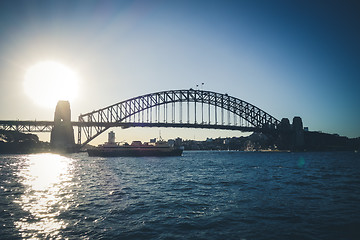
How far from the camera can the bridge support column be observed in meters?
73.6

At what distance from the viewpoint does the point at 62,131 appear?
246 ft

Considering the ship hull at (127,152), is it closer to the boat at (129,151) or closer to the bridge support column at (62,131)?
the boat at (129,151)

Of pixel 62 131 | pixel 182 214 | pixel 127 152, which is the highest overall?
pixel 62 131

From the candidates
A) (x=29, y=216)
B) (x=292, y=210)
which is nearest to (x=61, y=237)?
(x=29, y=216)

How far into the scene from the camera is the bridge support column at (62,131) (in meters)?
73.6

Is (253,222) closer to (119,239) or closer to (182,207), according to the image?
(182,207)

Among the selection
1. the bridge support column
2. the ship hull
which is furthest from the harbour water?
the bridge support column

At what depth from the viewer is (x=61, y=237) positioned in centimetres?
631

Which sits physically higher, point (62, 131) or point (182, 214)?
point (62, 131)

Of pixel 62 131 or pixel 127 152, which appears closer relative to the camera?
pixel 127 152

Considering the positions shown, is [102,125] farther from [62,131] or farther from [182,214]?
[182,214]

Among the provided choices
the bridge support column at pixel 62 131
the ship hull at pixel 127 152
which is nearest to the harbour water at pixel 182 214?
the ship hull at pixel 127 152

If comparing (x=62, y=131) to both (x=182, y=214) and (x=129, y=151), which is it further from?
(x=182, y=214)

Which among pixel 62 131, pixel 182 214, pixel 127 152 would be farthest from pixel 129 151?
pixel 182 214
